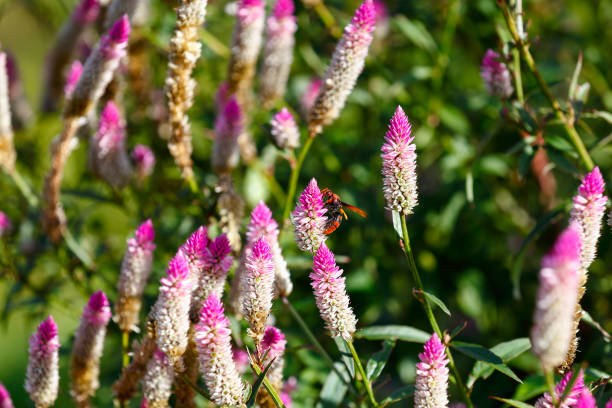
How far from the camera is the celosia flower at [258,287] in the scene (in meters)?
1.01

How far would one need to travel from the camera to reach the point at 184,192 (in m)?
1.84

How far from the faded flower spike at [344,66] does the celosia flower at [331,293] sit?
0.53m

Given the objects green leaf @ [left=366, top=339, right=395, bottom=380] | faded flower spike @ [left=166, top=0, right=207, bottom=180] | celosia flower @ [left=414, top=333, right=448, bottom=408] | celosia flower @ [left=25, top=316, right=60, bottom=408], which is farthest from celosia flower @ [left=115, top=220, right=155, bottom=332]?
celosia flower @ [left=414, top=333, right=448, bottom=408]

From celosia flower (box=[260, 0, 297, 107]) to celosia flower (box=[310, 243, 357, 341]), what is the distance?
105 centimetres

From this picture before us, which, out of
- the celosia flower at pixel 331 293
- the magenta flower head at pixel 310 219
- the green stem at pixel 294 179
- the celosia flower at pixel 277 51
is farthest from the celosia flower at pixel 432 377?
the celosia flower at pixel 277 51

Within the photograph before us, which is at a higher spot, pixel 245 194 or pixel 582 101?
pixel 582 101

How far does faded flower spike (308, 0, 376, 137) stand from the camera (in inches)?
52.3

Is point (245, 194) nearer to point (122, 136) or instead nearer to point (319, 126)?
point (122, 136)

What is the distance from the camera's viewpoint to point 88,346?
4.34 feet

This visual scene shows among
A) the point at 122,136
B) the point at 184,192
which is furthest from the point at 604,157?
the point at 122,136

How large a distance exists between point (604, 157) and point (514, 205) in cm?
40

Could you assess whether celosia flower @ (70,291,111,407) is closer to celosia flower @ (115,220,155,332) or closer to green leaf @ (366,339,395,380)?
celosia flower @ (115,220,155,332)

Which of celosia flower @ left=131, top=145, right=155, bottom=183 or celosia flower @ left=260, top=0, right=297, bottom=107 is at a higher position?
celosia flower @ left=260, top=0, right=297, bottom=107

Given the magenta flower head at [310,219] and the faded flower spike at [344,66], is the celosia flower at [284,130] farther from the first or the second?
the magenta flower head at [310,219]
